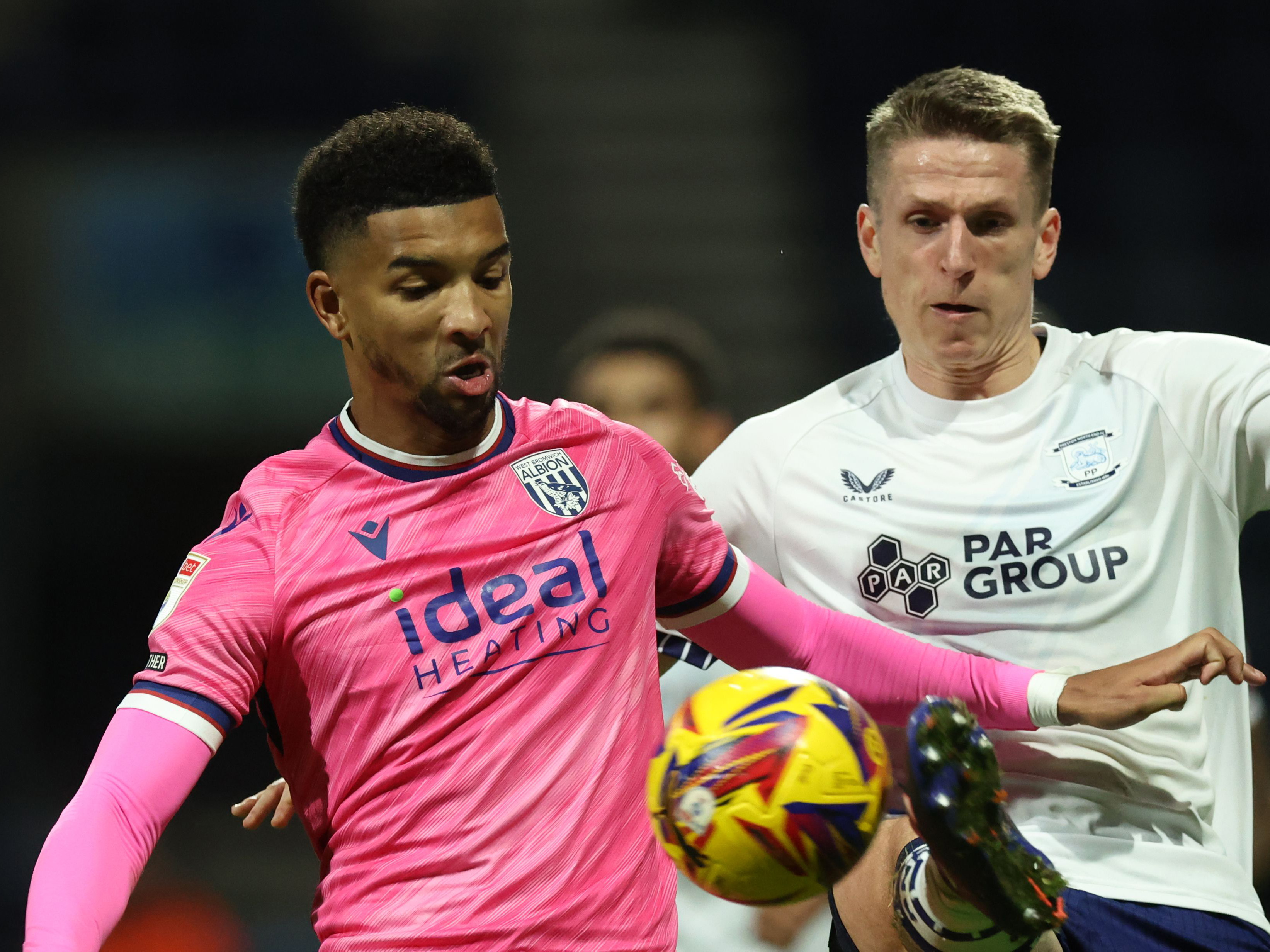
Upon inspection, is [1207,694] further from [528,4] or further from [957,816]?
[528,4]

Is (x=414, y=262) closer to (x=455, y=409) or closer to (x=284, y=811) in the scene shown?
(x=455, y=409)

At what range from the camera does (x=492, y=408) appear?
270 cm

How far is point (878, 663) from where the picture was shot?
2.94 meters

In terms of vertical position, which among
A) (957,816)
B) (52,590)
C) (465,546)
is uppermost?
(465,546)

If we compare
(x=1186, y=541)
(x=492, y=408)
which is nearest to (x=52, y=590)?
(x=492, y=408)

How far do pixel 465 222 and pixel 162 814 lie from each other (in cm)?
111

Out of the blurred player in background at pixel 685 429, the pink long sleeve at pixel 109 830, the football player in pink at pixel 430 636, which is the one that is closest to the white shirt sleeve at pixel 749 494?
the blurred player in background at pixel 685 429

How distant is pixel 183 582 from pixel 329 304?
0.57 metres

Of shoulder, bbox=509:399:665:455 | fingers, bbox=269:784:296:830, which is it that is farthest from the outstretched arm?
fingers, bbox=269:784:296:830

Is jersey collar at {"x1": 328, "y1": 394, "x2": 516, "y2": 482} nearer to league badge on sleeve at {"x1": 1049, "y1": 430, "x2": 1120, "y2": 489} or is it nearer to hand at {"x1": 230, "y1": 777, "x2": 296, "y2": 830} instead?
hand at {"x1": 230, "y1": 777, "x2": 296, "y2": 830}

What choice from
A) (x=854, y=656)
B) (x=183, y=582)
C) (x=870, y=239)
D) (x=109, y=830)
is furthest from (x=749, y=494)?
(x=109, y=830)

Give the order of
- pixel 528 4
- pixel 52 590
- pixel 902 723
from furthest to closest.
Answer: pixel 528 4 < pixel 52 590 < pixel 902 723

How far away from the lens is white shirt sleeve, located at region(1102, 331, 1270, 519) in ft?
10.2

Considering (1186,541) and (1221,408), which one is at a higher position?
(1221,408)
